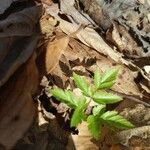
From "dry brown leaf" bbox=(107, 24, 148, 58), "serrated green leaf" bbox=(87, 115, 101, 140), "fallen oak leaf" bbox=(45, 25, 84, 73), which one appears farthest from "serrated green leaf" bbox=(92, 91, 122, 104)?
"dry brown leaf" bbox=(107, 24, 148, 58)

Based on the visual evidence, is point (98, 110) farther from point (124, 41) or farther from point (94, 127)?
point (124, 41)

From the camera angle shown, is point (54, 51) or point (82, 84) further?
point (54, 51)

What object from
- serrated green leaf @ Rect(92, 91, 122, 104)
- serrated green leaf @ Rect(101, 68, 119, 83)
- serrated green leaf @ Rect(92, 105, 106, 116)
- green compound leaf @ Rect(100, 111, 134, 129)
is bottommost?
green compound leaf @ Rect(100, 111, 134, 129)

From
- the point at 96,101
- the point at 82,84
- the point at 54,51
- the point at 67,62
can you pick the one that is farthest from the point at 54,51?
the point at 96,101

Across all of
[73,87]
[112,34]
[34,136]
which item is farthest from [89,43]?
[34,136]

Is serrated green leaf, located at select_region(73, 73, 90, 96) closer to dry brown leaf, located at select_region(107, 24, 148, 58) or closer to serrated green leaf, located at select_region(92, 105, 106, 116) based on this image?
serrated green leaf, located at select_region(92, 105, 106, 116)

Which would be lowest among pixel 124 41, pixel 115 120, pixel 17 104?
pixel 115 120

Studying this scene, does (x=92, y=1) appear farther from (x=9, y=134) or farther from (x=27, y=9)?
(x=9, y=134)
